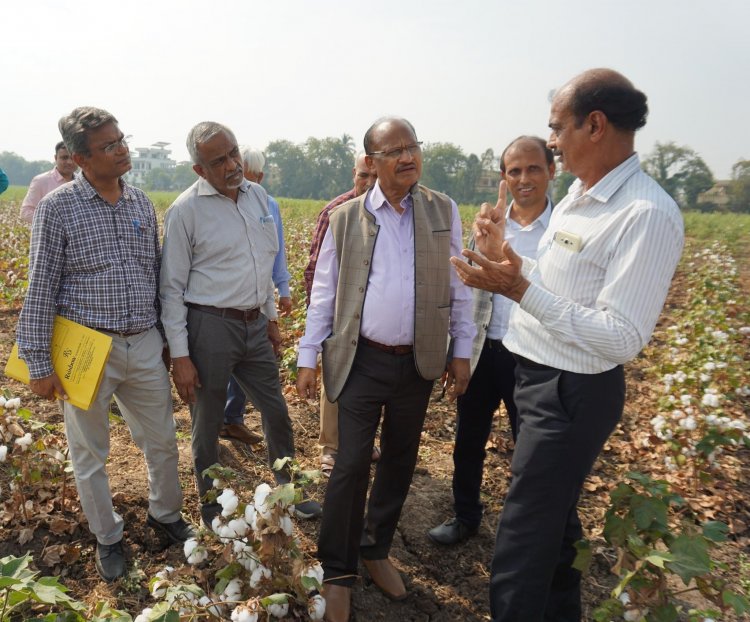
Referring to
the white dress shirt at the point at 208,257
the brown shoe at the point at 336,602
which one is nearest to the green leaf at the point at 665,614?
the brown shoe at the point at 336,602

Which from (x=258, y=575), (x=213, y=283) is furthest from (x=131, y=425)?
(x=258, y=575)

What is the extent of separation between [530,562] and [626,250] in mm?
1048

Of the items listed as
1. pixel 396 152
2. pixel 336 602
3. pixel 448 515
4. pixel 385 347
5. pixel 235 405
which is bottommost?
pixel 448 515

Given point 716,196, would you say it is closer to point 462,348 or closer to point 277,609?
point 462,348

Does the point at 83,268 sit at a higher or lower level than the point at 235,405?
higher

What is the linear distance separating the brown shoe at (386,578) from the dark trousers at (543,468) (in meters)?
0.55

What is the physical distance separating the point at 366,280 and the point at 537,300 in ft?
2.38

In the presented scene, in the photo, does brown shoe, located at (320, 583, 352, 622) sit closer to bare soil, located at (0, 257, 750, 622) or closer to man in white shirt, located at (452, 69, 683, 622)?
bare soil, located at (0, 257, 750, 622)

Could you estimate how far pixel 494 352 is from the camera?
2.59m

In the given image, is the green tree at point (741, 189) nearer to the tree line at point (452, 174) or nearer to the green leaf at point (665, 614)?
the tree line at point (452, 174)

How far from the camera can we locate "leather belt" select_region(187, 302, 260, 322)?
258cm

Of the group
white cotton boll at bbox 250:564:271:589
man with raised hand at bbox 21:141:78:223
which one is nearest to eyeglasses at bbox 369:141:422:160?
white cotton boll at bbox 250:564:271:589

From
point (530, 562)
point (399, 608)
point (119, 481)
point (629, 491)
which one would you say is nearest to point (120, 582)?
point (119, 481)

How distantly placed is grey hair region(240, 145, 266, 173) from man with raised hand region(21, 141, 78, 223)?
1.48 metres
